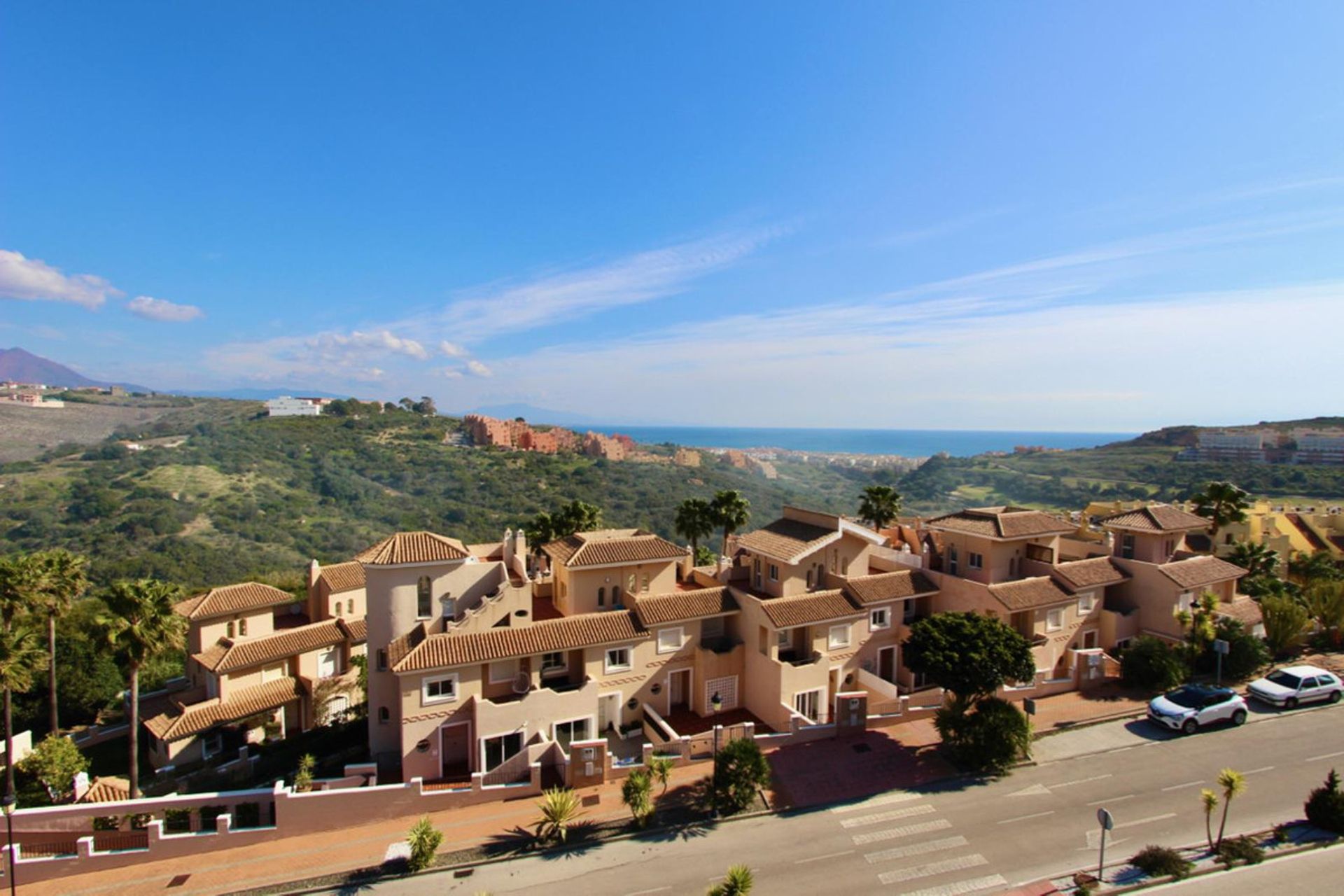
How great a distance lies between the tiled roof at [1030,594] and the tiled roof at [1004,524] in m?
2.41

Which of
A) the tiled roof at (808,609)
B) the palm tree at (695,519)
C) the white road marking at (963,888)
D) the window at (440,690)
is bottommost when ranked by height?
the white road marking at (963,888)

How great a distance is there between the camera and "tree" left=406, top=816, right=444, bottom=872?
20781 millimetres

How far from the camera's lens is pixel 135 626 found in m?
26.8

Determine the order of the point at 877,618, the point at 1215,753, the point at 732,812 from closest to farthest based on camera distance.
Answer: the point at 732,812 < the point at 1215,753 < the point at 877,618

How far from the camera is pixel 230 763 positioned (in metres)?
30.1

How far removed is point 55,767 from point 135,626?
7313 millimetres

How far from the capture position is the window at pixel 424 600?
2875 centimetres

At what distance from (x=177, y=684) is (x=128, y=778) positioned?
9.57 metres

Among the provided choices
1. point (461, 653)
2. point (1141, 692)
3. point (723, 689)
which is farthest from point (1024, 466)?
point (461, 653)

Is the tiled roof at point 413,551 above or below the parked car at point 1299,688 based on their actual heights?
above

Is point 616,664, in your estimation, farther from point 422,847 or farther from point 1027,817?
point 1027,817

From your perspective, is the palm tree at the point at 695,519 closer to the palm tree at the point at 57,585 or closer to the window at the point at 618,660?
the window at the point at 618,660

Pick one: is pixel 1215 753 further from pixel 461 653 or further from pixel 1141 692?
pixel 461 653

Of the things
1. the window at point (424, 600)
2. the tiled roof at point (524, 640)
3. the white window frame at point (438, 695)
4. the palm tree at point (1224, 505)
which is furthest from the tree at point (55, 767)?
the palm tree at point (1224, 505)
